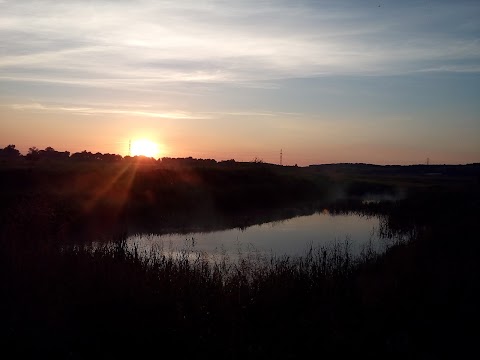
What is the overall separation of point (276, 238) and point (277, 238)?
5 centimetres

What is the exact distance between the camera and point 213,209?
1294 inches

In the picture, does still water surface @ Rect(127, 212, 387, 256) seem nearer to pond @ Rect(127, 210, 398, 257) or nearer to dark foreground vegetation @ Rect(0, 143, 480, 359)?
pond @ Rect(127, 210, 398, 257)

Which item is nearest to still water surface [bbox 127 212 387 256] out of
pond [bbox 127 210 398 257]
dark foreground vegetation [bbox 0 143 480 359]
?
pond [bbox 127 210 398 257]

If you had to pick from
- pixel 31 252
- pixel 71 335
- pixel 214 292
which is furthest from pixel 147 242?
pixel 71 335

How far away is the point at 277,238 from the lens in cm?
2364

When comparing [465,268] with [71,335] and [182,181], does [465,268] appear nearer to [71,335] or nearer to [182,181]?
[71,335]

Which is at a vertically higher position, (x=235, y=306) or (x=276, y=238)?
(x=235, y=306)

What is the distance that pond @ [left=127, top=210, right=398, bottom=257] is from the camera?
1956 cm

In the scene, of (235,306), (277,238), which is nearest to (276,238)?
(277,238)

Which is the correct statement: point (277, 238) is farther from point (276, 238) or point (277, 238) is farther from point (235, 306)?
point (235, 306)

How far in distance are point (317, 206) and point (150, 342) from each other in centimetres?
3488

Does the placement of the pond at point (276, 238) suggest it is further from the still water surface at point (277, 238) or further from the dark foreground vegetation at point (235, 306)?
the dark foreground vegetation at point (235, 306)

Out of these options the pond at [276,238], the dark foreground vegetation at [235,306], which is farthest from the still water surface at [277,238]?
the dark foreground vegetation at [235,306]

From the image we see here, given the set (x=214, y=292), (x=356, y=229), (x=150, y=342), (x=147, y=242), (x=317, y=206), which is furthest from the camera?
(x=317, y=206)
